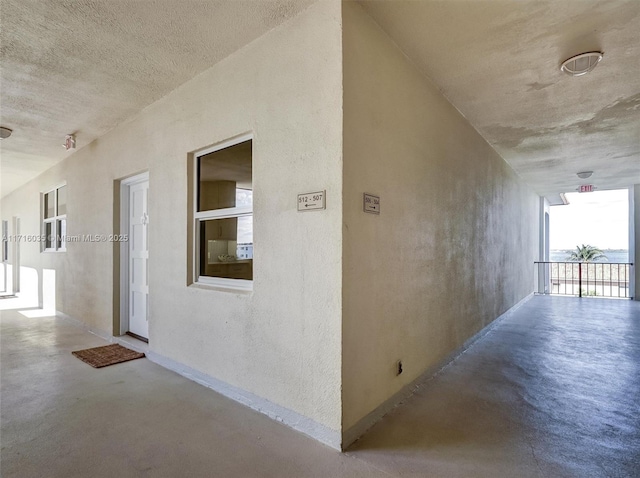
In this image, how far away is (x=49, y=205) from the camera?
6.68 m

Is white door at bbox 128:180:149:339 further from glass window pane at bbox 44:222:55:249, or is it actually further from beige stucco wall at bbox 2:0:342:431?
glass window pane at bbox 44:222:55:249

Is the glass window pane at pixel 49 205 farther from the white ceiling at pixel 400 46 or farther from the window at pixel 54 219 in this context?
the white ceiling at pixel 400 46

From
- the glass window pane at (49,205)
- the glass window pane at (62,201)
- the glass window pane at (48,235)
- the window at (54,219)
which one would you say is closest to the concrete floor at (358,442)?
the window at (54,219)

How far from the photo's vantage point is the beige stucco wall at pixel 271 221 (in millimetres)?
2066

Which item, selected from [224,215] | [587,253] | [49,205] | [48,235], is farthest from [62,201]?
[587,253]

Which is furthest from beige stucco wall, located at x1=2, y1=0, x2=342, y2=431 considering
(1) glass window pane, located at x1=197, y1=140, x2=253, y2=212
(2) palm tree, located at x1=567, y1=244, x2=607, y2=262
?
(2) palm tree, located at x1=567, y1=244, x2=607, y2=262

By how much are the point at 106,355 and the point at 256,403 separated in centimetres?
227

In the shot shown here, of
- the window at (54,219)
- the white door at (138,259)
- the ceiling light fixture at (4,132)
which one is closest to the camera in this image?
the white door at (138,259)

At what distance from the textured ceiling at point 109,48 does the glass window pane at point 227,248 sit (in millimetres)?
1374

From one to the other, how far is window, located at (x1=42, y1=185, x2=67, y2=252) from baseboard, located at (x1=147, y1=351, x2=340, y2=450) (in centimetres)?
418

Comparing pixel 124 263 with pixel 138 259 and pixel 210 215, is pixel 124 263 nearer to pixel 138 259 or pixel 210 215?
pixel 138 259

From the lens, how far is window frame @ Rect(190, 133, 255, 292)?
2743mm

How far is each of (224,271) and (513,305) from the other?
217 inches

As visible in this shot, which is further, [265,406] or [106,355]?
[106,355]
